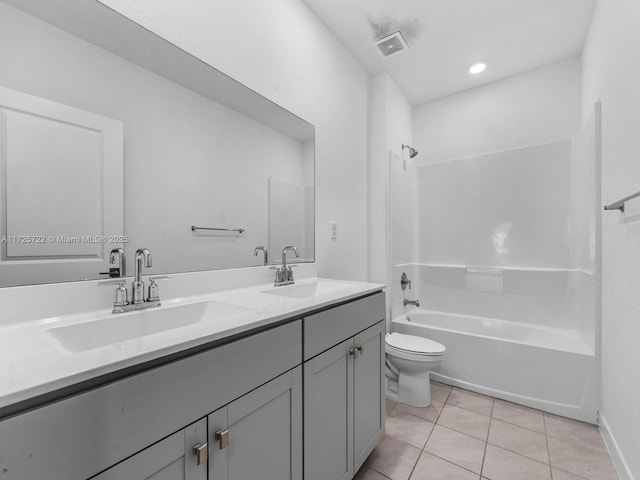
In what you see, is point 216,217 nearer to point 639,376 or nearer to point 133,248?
point 133,248

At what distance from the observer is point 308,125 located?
71.1 inches

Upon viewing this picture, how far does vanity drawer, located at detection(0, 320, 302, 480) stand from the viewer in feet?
1.42

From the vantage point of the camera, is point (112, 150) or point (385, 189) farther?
point (385, 189)

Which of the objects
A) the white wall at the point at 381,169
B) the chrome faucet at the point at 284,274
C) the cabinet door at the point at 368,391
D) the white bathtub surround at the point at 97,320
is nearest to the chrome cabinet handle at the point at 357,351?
the cabinet door at the point at 368,391

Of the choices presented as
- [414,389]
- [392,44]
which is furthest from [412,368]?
[392,44]

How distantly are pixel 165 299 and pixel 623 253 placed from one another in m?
2.06

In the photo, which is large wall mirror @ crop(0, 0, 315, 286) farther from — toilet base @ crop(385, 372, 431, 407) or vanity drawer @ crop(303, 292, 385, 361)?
toilet base @ crop(385, 372, 431, 407)

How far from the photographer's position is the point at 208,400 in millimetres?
677

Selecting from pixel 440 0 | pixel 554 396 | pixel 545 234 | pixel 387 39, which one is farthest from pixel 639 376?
pixel 387 39

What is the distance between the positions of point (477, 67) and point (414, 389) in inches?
103

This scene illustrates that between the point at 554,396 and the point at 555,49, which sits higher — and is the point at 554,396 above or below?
below

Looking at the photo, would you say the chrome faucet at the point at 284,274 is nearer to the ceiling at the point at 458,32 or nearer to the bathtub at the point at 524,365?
the bathtub at the point at 524,365

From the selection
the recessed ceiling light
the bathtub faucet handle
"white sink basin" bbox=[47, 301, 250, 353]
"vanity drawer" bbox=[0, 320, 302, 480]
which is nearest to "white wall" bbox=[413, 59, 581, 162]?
the recessed ceiling light

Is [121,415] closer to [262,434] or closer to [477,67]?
[262,434]
